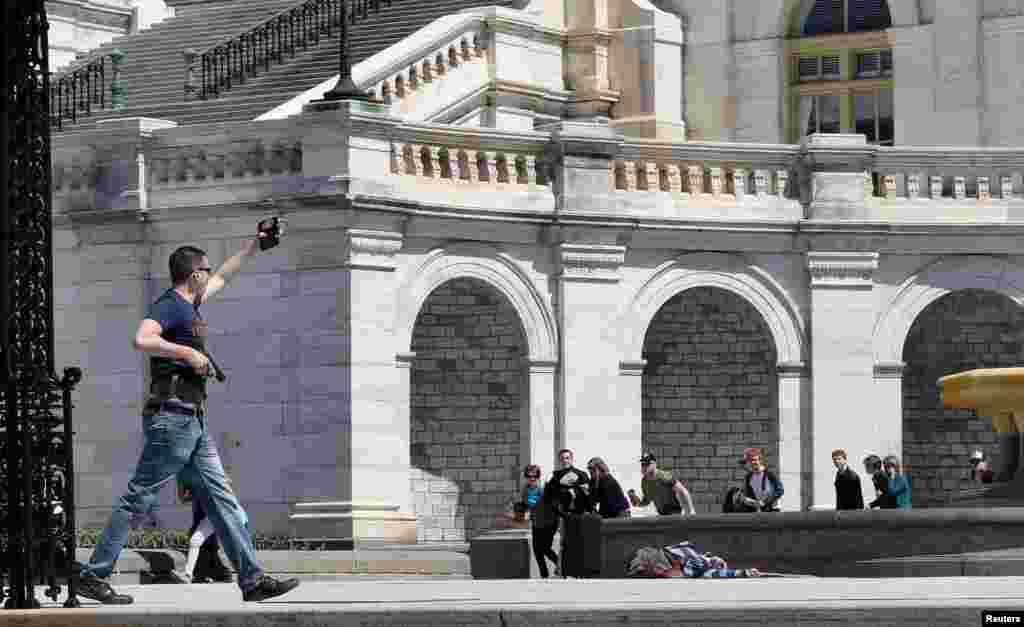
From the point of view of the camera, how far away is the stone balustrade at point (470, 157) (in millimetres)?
34719

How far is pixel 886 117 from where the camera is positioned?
4647cm

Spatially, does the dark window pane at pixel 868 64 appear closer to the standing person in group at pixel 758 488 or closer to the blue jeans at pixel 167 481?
the standing person in group at pixel 758 488

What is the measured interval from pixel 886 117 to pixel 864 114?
0.36m

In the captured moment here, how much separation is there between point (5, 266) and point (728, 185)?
22.0 m

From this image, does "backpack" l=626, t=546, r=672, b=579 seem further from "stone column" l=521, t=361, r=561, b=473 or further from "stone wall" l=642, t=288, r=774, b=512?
"stone wall" l=642, t=288, r=774, b=512

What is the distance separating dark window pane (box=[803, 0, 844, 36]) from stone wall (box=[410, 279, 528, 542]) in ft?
41.0

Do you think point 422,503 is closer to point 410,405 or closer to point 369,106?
point 410,405

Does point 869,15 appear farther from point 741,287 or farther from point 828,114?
point 741,287

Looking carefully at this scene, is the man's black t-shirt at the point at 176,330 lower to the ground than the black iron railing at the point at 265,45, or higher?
lower

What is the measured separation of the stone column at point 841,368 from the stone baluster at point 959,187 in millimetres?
1324

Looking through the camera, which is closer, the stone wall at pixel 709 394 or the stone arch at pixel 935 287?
the stone arch at pixel 935 287

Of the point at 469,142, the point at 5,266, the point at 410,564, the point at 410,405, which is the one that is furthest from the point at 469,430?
the point at 5,266

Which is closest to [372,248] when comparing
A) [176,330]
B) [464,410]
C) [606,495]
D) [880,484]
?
[464,410]

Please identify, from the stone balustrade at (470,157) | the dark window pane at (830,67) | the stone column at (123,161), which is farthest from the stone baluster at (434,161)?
the dark window pane at (830,67)
